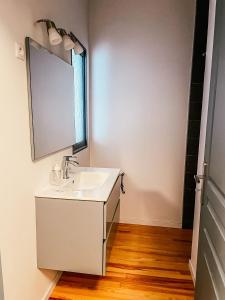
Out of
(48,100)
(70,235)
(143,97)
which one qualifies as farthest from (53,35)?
(143,97)

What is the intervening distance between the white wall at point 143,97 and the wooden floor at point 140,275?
45cm

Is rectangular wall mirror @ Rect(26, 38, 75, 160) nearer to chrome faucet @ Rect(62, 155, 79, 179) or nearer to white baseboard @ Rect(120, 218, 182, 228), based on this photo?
chrome faucet @ Rect(62, 155, 79, 179)

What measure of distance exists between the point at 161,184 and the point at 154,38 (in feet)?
5.68

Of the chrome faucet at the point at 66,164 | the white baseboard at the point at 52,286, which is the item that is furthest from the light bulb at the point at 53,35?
the white baseboard at the point at 52,286

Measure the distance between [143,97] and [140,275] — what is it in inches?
74.3

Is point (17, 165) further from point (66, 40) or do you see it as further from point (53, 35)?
point (66, 40)

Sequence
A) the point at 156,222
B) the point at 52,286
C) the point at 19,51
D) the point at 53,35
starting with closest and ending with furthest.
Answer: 1. the point at 19,51
2. the point at 53,35
3. the point at 52,286
4. the point at 156,222

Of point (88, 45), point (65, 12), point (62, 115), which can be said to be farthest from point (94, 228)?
point (88, 45)

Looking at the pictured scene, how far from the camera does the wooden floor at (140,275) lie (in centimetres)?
186

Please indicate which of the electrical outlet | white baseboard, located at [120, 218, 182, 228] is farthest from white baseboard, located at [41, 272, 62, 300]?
the electrical outlet

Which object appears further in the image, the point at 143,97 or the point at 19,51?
the point at 143,97

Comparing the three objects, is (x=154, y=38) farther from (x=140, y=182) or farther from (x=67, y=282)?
(x=67, y=282)

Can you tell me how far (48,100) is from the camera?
67.9 inches

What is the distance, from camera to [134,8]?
105 inches
